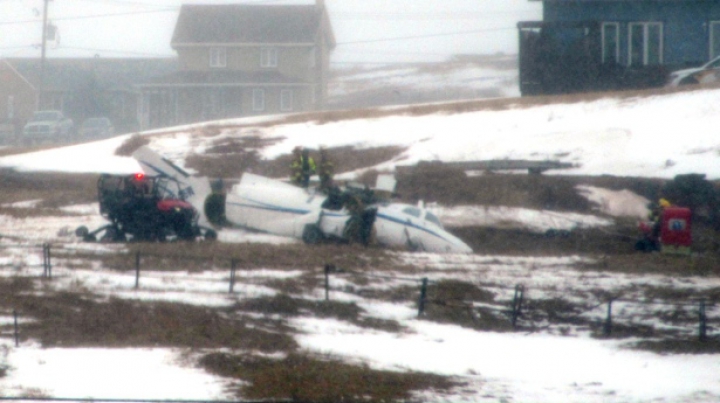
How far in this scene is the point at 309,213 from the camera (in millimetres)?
21750

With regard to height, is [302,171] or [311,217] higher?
[302,171]

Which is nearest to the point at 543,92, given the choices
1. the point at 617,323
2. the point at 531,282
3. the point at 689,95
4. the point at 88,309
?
the point at 689,95

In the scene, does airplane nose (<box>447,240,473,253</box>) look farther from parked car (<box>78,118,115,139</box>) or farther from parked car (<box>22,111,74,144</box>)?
parked car (<box>78,118,115,139</box>)

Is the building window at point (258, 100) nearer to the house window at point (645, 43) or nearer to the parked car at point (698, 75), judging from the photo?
the house window at point (645, 43)

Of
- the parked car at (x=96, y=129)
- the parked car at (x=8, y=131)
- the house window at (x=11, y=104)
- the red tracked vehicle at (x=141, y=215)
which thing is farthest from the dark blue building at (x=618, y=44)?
the house window at (x=11, y=104)

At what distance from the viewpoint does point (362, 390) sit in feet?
33.4

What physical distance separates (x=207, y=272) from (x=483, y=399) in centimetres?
772

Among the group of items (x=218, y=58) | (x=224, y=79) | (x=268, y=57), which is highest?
(x=268, y=57)

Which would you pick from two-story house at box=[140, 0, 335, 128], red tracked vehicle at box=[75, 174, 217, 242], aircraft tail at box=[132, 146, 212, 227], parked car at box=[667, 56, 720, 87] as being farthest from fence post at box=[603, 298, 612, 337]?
two-story house at box=[140, 0, 335, 128]

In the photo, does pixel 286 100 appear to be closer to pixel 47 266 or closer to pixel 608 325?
pixel 47 266

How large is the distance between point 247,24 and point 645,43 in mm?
33610

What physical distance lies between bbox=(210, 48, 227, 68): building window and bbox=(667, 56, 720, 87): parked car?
115ft

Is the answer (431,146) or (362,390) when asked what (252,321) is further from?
(431,146)

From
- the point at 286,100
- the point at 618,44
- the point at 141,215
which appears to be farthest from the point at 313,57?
the point at 141,215
